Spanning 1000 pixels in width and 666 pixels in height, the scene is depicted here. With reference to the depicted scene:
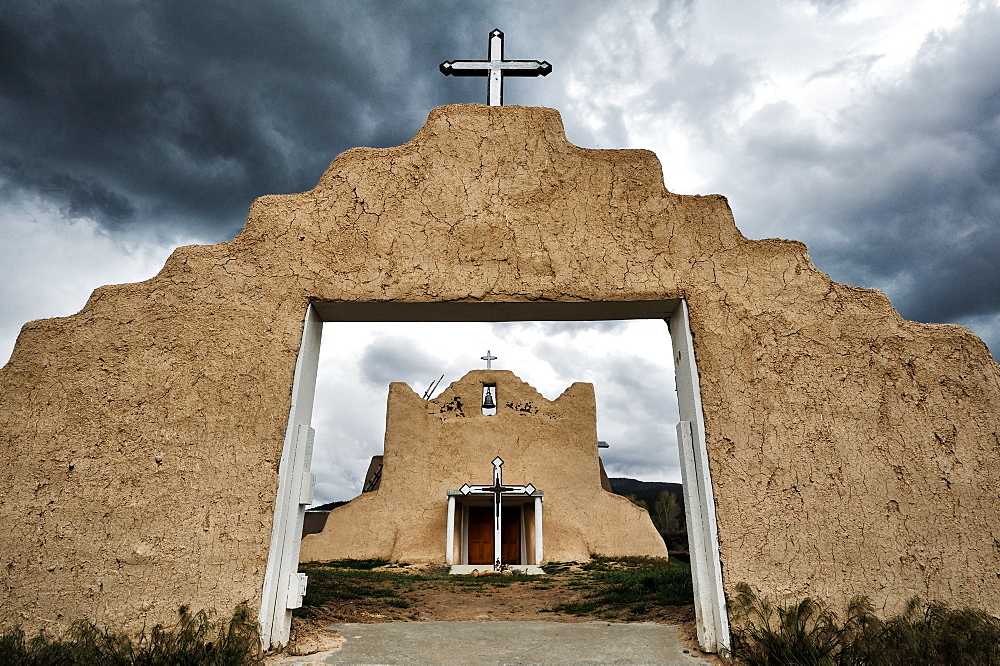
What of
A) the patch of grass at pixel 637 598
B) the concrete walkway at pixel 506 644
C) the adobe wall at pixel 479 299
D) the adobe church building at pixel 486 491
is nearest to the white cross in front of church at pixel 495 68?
the adobe wall at pixel 479 299

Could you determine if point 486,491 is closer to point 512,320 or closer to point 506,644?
point 506,644

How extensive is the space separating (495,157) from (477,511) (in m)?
13.7

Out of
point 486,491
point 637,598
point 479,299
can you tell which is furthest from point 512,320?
point 486,491

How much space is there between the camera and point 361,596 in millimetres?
7316

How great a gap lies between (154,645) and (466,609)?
154 inches

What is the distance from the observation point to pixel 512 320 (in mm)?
4781

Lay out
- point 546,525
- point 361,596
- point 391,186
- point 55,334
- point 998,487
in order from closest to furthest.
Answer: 1. point 998,487
2. point 55,334
3. point 391,186
4. point 361,596
5. point 546,525

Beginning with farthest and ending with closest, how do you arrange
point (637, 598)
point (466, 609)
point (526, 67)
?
point (466, 609) → point (637, 598) → point (526, 67)

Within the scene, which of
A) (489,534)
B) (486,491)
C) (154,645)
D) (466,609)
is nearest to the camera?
(154,645)

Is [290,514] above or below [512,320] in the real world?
below

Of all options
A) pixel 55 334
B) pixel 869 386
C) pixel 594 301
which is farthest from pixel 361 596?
pixel 869 386

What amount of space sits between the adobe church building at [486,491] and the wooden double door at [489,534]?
29 mm

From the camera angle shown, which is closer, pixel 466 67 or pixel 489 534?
pixel 466 67

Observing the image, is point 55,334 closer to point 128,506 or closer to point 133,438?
point 133,438
